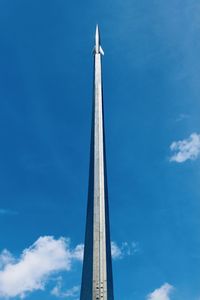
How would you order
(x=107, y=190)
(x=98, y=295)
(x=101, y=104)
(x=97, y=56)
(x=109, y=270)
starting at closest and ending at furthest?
(x=98, y=295), (x=109, y=270), (x=107, y=190), (x=101, y=104), (x=97, y=56)

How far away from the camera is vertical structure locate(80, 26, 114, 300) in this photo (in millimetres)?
35781

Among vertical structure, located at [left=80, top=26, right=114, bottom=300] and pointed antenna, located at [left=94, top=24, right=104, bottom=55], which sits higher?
pointed antenna, located at [left=94, top=24, right=104, bottom=55]

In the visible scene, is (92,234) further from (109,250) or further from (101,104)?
(101,104)

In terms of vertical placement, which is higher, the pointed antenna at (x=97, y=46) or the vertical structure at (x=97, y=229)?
the pointed antenna at (x=97, y=46)

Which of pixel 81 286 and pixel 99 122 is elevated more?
pixel 99 122

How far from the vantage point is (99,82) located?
48.8 metres

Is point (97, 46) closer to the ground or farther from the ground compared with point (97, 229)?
farther from the ground

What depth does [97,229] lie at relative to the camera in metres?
38.2

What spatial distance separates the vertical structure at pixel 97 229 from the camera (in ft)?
117

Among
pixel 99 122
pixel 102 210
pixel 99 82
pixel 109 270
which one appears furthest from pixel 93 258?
pixel 99 82

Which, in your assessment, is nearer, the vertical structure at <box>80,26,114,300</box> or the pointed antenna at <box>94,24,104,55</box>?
the vertical structure at <box>80,26,114,300</box>

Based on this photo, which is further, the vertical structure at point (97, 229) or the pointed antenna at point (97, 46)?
the pointed antenna at point (97, 46)

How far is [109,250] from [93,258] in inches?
104

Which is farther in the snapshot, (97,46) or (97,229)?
(97,46)
